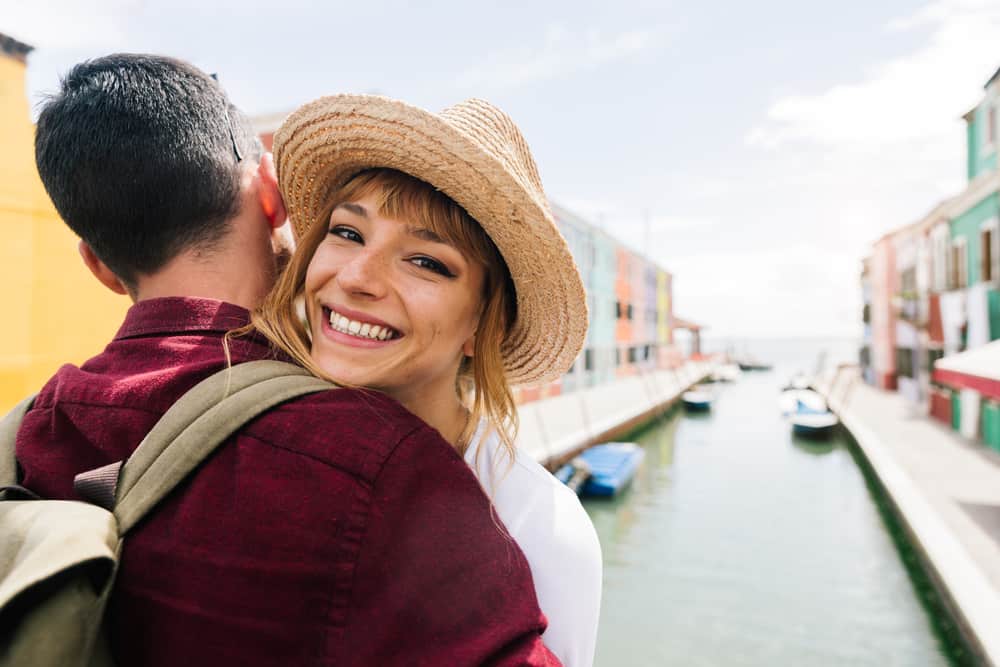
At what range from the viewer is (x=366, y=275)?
1.20 metres

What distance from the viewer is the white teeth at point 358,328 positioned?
3.99ft

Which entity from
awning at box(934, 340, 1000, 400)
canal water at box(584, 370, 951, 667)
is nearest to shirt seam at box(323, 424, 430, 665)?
canal water at box(584, 370, 951, 667)

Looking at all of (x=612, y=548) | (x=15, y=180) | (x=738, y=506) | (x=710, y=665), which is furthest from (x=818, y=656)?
(x=15, y=180)

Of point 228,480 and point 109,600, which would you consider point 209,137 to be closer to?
point 228,480

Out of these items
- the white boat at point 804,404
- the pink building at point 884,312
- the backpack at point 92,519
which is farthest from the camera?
the pink building at point 884,312

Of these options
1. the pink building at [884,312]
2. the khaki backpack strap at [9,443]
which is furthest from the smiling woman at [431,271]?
the pink building at [884,312]

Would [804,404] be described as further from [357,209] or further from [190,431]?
[190,431]

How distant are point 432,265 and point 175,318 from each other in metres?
0.48

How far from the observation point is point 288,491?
77 centimetres

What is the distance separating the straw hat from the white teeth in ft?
0.98

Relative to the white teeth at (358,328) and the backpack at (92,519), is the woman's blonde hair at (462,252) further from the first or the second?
the backpack at (92,519)

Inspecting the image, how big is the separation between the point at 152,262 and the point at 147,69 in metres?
0.34

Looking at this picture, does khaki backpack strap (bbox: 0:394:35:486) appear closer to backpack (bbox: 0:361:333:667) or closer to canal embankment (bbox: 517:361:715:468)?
backpack (bbox: 0:361:333:667)

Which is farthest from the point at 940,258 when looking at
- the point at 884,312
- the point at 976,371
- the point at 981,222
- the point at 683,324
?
the point at 683,324
